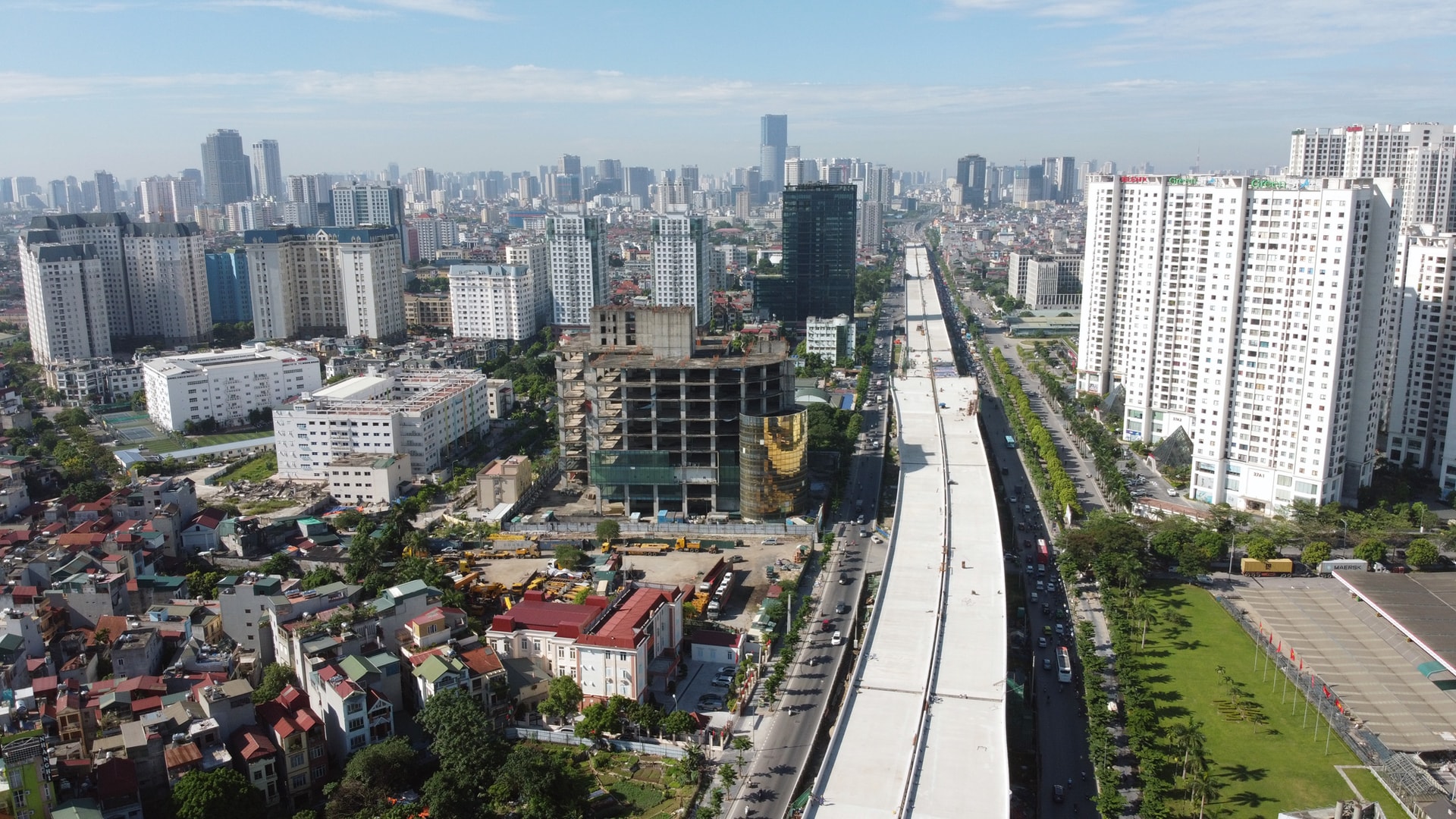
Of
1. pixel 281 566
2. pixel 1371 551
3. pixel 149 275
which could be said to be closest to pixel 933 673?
pixel 1371 551

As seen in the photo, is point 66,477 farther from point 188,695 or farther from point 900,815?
point 900,815

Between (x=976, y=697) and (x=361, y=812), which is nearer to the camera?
(x=361, y=812)

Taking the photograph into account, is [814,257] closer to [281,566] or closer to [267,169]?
[281,566]

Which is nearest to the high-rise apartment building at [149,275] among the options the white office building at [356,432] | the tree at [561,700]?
the white office building at [356,432]

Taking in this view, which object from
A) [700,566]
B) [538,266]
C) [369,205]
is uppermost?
[369,205]

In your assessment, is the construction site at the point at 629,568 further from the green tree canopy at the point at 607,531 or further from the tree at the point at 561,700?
the tree at the point at 561,700

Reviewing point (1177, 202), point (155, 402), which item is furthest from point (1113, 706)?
point (155, 402)

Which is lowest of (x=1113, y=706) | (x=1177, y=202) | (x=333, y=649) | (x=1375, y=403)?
(x=1113, y=706)
